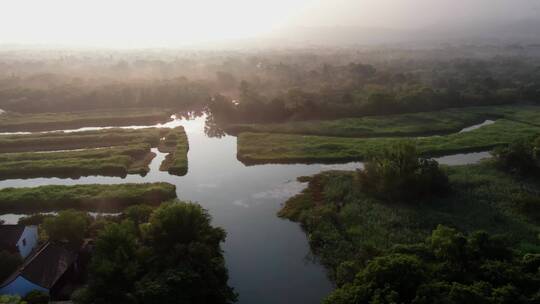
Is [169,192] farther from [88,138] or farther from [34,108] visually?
[34,108]

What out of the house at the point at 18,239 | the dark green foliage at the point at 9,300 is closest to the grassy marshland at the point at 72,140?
the house at the point at 18,239

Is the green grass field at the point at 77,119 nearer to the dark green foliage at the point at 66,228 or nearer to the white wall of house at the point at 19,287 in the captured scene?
the dark green foliage at the point at 66,228

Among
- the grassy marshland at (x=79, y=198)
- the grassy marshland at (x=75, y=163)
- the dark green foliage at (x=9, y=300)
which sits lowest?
the grassy marshland at (x=79, y=198)

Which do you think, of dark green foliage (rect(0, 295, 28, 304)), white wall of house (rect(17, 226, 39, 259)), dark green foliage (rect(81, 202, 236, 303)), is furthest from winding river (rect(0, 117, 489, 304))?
Answer: dark green foliage (rect(0, 295, 28, 304))

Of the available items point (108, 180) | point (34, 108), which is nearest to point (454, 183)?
point (108, 180)

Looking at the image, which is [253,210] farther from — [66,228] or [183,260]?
[66,228]
